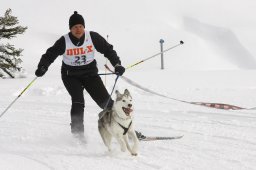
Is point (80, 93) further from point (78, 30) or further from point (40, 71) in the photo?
point (78, 30)

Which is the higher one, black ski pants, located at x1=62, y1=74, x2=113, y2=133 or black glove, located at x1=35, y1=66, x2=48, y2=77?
black glove, located at x1=35, y1=66, x2=48, y2=77

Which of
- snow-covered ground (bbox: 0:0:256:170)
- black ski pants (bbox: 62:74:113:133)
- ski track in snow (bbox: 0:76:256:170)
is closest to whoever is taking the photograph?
ski track in snow (bbox: 0:76:256:170)

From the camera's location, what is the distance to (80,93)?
6.23 metres

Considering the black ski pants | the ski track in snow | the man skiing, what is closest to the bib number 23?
the man skiing

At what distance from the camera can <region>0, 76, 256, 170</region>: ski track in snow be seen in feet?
16.3

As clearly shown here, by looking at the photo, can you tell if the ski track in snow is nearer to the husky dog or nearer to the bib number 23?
the husky dog

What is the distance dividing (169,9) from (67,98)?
27156 mm

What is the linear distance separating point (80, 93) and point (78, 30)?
89 cm

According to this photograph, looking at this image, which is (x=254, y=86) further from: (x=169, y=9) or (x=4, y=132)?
(x=169, y=9)

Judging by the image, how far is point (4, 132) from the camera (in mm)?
7145

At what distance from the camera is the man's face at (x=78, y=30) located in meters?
5.86

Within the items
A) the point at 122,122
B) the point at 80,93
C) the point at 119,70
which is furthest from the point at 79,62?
the point at 122,122

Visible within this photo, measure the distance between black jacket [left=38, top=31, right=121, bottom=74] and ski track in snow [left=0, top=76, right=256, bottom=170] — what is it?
38.9 inches

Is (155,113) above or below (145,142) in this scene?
above
